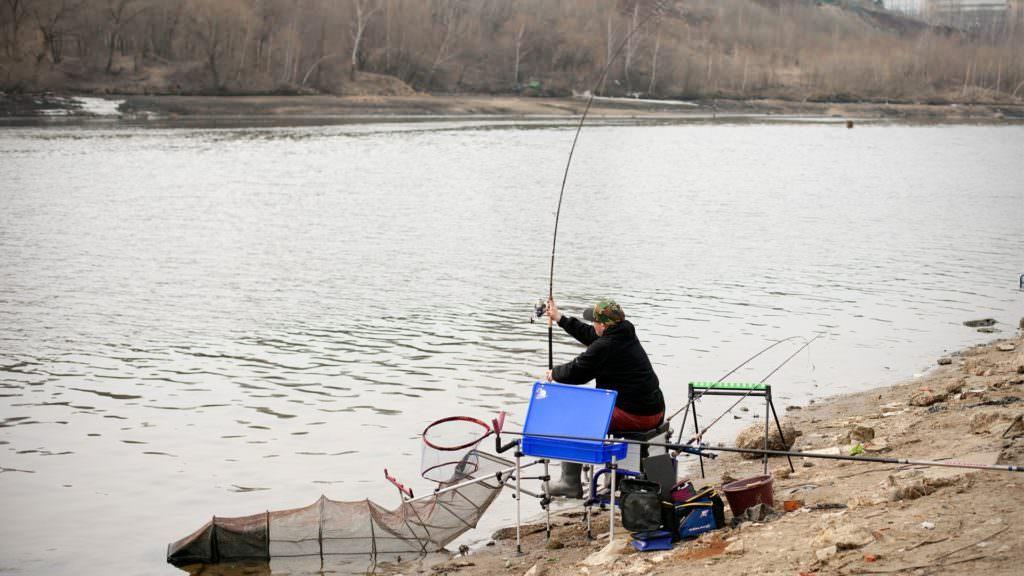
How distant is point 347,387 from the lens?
11156 millimetres

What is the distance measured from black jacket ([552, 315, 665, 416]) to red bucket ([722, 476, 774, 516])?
2.31ft

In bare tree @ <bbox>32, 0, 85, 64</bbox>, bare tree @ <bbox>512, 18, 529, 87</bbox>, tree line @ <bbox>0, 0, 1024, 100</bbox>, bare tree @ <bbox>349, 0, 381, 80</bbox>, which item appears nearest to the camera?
bare tree @ <bbox>32, 0, 85, 64</bbox>

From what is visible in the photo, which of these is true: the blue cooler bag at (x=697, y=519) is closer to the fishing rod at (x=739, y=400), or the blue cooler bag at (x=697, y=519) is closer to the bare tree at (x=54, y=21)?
the fishing rod at (x=739, y=400)

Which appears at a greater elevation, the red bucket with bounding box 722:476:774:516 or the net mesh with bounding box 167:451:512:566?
the red bucket with bounding box 722:476:774:516

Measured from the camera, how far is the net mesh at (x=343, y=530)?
680 cm

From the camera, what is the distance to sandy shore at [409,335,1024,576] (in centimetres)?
500

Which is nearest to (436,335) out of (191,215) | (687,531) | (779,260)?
(687,531)

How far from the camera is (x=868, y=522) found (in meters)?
5.55

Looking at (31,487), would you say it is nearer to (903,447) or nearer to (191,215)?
(903,447)

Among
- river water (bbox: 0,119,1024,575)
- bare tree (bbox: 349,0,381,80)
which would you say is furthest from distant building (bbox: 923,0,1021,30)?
river water (bbox: 0,119,1024,575)

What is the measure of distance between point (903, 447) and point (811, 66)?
9709 centimetres

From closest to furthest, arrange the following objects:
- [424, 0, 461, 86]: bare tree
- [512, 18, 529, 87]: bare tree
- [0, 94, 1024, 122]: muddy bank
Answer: [0, 94, 1024, 122]: muddy bank, [424, 0, 461, 86]: bare tree, [512, 18, 529, 87]: bare tree

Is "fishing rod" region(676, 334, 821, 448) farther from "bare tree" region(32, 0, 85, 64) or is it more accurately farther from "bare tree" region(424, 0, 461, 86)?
"bare tree" region(424, 0, 461, 86)

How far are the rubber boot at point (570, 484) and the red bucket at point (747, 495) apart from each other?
932mm
